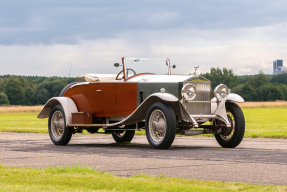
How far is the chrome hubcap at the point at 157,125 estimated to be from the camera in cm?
1159

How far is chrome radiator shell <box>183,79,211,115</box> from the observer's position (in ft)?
40.0

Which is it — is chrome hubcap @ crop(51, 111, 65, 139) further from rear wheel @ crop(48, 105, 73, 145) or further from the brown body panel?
the brown body panel

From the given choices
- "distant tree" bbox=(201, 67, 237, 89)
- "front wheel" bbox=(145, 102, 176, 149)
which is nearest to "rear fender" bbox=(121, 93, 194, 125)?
"front wheel" bbox=(145, 102, 176, 149)

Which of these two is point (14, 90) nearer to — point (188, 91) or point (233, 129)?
point (233, 129)

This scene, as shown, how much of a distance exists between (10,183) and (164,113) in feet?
17.4

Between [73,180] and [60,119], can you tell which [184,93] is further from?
[73,180]

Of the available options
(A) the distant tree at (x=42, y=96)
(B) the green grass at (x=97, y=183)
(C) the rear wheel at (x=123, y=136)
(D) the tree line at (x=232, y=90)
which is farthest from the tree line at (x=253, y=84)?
(B) the green grass at (x=97, y=183)

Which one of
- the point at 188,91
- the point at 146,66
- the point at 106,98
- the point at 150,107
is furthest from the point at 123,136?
the point at 188,91

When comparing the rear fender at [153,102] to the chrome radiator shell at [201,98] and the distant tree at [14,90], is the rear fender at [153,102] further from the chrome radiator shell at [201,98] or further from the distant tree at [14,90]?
the distant tree at [14,90]

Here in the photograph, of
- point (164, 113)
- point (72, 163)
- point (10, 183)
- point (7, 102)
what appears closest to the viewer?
point (10, 183)

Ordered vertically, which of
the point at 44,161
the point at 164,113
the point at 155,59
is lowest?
the point at 44,161

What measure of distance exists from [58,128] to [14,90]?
397 feet

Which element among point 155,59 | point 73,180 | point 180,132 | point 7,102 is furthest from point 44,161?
point 7,102

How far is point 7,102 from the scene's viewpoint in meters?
120
